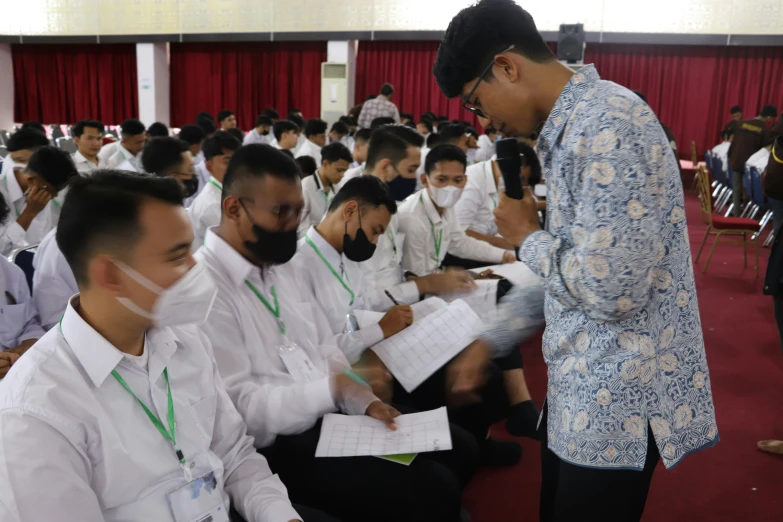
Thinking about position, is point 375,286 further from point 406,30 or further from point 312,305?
point 406,30

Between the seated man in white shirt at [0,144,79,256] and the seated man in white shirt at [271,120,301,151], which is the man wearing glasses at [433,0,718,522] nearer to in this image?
the seated man in white shirt at [0,144,79,256]

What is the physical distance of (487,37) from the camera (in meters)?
1.04

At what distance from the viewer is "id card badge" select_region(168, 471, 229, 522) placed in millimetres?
1115

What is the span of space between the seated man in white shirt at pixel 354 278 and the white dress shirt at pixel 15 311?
91 centimetres

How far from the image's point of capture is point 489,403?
2393 mm

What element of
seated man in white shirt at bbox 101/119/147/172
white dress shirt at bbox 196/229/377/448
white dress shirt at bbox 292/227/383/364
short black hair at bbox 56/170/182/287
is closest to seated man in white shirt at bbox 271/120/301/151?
seated man in white shirt at bbox 101/119/147/172

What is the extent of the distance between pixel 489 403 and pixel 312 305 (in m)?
0.83

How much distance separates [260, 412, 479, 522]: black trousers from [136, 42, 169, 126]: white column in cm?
1272

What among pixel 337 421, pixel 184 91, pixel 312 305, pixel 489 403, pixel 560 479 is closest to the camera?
pixel 560 479

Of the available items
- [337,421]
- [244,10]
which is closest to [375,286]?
[337,421]

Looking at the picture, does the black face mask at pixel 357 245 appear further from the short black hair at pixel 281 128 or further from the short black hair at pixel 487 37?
the short black hair at pixel 281 128

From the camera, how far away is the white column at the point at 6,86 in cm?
1408

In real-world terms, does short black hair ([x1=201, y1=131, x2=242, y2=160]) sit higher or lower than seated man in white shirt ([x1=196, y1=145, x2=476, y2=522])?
higher

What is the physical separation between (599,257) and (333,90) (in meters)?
11.3
